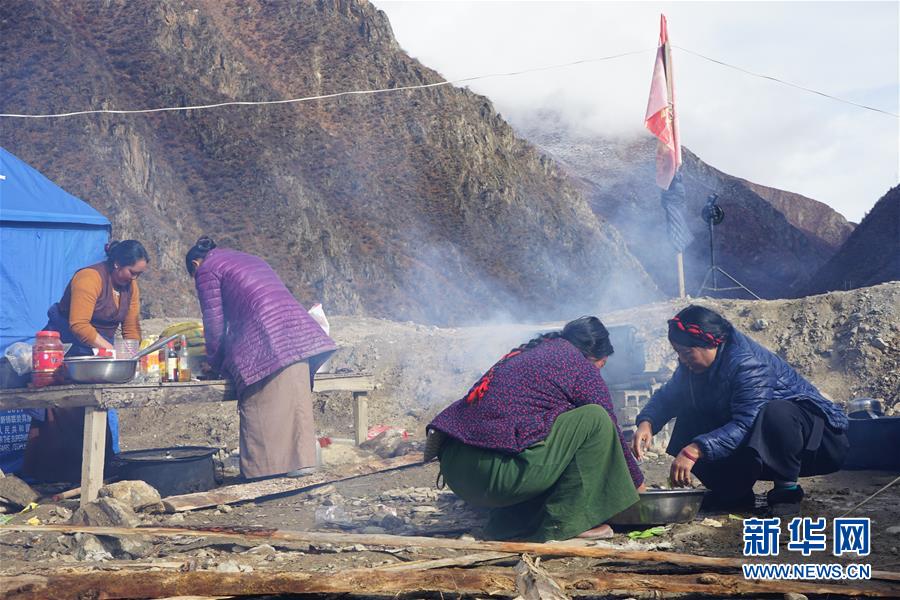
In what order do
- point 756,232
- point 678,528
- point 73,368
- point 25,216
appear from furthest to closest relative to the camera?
point 756,232 < point 25,216 < point 73,368 < point 678,528

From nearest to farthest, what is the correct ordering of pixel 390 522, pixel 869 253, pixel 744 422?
pixel 744 422, pixel 390 522, pixel 869 253

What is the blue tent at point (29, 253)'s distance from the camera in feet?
19.8

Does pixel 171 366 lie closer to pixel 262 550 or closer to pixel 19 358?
pixel 19 358

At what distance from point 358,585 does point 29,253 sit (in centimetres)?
468

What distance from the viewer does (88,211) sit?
662 centimetres

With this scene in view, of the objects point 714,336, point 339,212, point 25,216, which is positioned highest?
point 339,212

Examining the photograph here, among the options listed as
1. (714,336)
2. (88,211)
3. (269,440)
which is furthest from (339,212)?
(714,336)

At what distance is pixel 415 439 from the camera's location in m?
7.93

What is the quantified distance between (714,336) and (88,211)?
499 centimetres

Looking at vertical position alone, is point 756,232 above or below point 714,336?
above

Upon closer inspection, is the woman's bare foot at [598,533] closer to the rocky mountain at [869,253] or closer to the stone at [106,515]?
the stone at [106,515]

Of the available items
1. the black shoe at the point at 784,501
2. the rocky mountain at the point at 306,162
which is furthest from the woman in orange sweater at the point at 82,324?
the rocky mountain at the point at 306,162

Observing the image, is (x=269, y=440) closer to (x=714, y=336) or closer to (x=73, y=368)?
(x=73, y=368)

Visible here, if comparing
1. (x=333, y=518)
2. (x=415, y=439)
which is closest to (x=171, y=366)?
(x=333, y=518)
